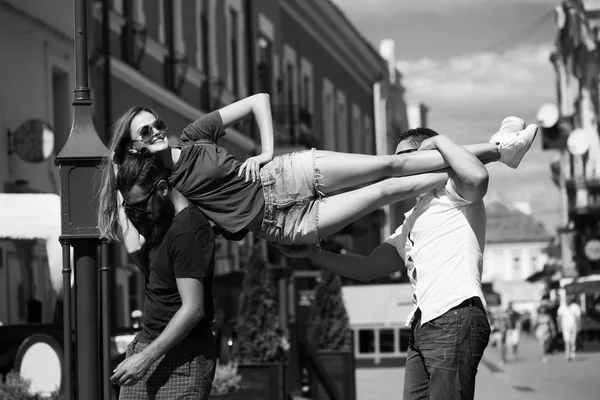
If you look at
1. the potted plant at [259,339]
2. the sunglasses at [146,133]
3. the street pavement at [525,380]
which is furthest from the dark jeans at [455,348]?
the street pavement at [525,380]

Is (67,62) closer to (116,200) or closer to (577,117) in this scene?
(116,200)

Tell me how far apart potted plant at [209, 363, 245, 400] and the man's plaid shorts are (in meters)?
5.93

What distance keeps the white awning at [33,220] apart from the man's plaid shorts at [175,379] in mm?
5739

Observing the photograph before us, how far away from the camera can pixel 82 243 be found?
6.42 m

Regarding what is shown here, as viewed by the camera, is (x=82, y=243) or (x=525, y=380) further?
(x=525, y=380)

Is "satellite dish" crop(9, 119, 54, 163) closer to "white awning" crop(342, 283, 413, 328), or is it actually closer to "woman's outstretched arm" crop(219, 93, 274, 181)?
"woman's outstretched arm" crop(219, 93, 274, 181)

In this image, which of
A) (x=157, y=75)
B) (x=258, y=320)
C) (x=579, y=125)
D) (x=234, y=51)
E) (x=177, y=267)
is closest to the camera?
(x=177, y=267)

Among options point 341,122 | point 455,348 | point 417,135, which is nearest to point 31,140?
point 417,135

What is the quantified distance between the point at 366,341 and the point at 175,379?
90.8ft

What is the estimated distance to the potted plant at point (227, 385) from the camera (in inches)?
440

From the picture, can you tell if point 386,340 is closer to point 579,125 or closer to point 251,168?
point 251,168

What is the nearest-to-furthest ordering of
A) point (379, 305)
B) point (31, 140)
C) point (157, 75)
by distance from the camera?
point (31, 140), point (157, 75), point (379, 305)

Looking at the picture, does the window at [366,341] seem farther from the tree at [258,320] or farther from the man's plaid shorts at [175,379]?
the man's plaid shorts at [175,379]

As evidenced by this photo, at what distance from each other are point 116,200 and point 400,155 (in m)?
1.32
